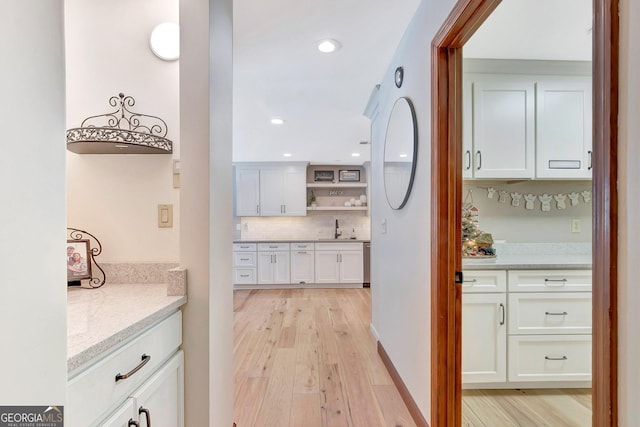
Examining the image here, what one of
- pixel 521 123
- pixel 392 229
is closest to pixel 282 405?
pixel 392 229

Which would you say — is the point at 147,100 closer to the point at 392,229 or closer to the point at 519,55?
the point at 392,229

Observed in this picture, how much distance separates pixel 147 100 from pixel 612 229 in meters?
1.76

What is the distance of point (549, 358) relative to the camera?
1902mm

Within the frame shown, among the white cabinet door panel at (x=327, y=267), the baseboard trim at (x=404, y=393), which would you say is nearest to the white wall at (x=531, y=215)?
the baseboard trim at (x=404, y=393)

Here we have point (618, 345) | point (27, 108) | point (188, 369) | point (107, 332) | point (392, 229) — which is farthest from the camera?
point (392, 229)

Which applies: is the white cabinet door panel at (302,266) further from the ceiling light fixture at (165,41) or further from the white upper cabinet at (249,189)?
the ceiling light fixture at (165,41)

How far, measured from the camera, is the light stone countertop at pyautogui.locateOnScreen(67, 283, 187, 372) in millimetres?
709

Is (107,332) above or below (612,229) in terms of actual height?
below

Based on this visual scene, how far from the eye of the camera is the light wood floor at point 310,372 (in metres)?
1.78

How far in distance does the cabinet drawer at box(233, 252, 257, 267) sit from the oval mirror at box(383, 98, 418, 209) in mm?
3565

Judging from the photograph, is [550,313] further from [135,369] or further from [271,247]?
[271,247]

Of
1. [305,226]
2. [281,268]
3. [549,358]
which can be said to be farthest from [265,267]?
[549,358]

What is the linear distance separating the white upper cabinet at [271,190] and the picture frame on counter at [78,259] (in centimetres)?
433

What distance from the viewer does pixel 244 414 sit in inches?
70.6
